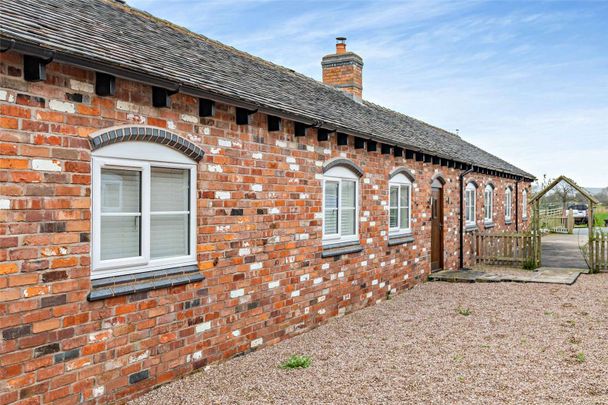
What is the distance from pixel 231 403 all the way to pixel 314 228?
3837 mm

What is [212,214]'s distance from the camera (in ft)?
20.6

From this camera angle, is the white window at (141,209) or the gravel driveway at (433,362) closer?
the white window at (141,209)

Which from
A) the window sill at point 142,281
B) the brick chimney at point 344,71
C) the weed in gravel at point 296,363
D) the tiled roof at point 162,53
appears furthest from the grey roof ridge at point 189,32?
the weed in gravel at point 296,363

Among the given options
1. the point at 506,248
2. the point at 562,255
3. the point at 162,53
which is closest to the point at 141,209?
the point at 162,53

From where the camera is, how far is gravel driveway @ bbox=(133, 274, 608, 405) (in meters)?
5.34

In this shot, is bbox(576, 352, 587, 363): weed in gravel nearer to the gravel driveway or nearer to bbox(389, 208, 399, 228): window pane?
the gravel driveway

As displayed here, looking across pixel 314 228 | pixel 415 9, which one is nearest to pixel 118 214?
A: pixel 314 228

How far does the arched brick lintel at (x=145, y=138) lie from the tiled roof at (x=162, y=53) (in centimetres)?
57

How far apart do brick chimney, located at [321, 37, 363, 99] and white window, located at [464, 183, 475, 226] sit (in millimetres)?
4998

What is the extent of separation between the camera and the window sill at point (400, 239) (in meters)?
11.3

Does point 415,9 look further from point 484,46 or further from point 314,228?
point 484,46

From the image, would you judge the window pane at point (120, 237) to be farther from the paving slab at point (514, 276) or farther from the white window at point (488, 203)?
the white window at point (488, 203)

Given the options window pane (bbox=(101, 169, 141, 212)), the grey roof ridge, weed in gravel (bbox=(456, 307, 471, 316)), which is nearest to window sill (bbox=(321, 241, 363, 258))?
weed in gravel (bbox=(456, 307, 471, 316))

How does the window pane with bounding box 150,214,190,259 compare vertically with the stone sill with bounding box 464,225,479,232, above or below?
above
